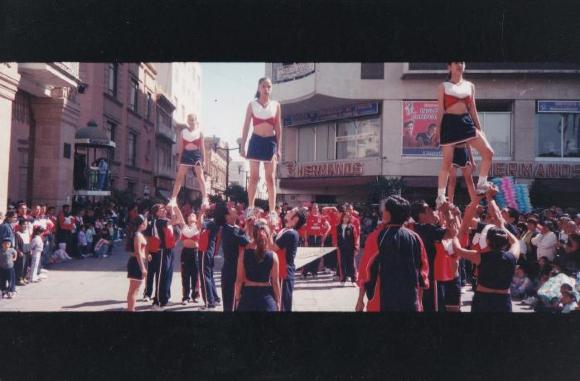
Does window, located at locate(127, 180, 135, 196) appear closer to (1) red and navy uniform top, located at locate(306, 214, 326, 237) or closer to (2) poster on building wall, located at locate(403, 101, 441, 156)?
(1) red and navy uniform top, located at locate(306, 214, 326, 237)

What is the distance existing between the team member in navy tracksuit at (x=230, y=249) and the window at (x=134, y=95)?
320 cm

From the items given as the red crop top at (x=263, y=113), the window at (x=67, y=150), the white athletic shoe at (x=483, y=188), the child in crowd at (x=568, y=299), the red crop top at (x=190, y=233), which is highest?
the red crop top at (x=263, y=113)

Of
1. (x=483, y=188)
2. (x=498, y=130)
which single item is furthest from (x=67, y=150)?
(x=498, y=130)

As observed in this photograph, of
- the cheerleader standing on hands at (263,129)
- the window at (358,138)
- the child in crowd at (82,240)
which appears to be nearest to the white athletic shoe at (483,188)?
the cheerleader standing on hands at (263,129)

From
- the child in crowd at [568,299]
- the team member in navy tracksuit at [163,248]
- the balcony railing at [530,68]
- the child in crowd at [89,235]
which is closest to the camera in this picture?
the balcony railing at [530,68]

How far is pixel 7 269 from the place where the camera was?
5.81 metres

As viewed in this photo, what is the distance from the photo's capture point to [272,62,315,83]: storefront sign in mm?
5797

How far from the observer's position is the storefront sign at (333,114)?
23.2 feet

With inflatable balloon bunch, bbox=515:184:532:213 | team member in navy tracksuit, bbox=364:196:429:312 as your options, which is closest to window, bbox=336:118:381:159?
inflatable balloon bunch, bbox=515:184:532:213

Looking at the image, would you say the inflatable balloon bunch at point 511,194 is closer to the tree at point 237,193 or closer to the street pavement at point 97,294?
the street pavement at point 97,294

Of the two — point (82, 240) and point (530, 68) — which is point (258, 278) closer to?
point (530, 68)
